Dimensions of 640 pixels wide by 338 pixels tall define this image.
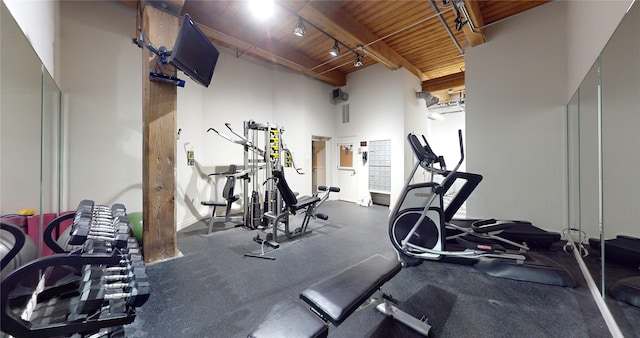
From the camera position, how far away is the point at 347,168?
7160 millimetres

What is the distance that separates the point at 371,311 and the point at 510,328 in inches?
40.2

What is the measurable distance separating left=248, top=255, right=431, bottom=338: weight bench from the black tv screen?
2.59 m

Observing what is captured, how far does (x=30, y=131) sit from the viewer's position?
1.79 m

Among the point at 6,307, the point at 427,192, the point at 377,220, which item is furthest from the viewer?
the point at 377,220

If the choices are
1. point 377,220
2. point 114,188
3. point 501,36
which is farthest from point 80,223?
point 501,36

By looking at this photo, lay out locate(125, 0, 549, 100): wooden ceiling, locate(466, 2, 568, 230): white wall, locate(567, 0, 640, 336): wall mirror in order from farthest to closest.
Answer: locate(125, 0, 549, 100): wooden ceiling, locate(466, 2, 568, 230): white wall, locate(567, 0, 640, 336): wall mirror

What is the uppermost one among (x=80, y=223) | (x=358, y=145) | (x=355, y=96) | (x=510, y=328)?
(x=355, y=96)

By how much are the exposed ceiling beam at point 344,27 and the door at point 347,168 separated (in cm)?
253

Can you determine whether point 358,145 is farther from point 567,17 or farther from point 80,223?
point 80,223

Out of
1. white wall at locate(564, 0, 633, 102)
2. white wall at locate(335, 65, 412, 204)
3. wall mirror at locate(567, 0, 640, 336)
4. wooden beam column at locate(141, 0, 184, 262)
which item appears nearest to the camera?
wall mirror at locate(567, 0, 640, 336)

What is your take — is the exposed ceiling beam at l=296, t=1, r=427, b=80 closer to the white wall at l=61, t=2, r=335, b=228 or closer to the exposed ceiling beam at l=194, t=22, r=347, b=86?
the exposed ceiling beam at l=194, t=22, r=347, b=86

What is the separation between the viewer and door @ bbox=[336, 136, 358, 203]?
6986mm

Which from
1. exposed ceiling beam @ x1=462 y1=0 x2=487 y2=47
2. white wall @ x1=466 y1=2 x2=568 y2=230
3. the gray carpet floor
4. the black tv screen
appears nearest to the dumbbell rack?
the gray carpet floor

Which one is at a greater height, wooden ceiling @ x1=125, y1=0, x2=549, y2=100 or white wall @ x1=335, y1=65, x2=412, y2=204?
wooden ceiling @ x1=125, y1=0, x2=549, y2=100
